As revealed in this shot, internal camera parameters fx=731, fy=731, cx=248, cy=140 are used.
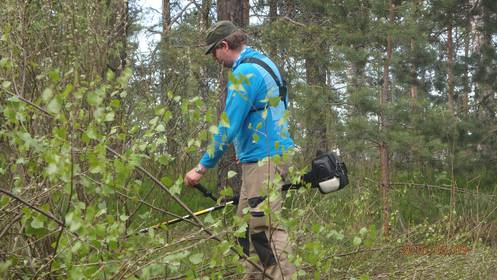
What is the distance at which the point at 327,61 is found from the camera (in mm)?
9672

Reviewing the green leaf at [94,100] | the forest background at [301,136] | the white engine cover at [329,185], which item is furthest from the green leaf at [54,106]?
the white engine cover at [329,185]

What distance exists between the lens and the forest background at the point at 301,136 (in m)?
2.97

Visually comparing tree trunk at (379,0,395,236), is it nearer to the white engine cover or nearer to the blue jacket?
the white engine cover

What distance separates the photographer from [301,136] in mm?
8555

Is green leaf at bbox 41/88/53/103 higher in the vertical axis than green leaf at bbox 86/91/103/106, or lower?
higher

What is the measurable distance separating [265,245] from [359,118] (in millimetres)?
3557

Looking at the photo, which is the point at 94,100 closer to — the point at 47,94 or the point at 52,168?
the point at 47,94

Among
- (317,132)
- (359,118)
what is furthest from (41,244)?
(317,132)

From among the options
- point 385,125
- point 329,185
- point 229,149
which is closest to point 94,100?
point 329,185

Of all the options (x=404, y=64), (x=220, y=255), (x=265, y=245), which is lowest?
(x=265, y=245)

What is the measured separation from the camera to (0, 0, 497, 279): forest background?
297cm

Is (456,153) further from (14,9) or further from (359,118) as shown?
(14,9)

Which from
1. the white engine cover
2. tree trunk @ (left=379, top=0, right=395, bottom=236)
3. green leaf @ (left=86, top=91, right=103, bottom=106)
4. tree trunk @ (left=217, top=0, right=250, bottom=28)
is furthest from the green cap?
tree trunk @ (left=217, top=0, right=250, bottom=28)

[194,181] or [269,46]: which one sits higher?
[269,46]
